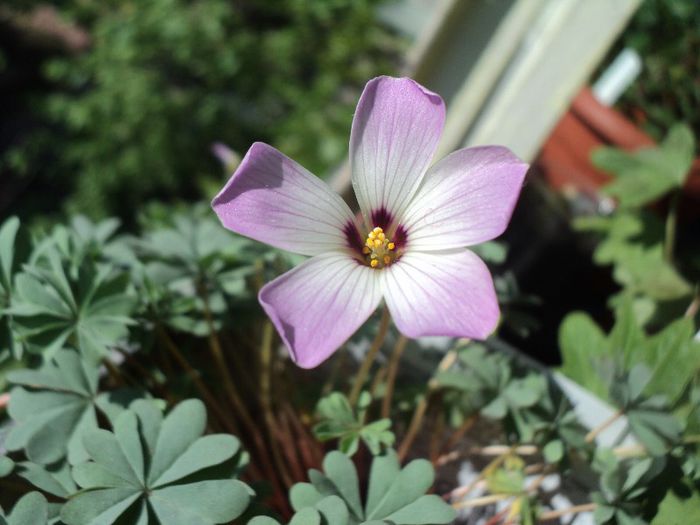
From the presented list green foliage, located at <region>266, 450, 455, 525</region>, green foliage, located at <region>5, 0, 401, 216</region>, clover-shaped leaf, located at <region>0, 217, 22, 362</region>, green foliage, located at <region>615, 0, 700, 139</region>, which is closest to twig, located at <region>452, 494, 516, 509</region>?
green foliage, located at <region>266, 450, 455, 525</region>

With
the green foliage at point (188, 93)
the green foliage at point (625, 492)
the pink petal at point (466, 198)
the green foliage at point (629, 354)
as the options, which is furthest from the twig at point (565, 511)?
the green foliage at point (188, 93)

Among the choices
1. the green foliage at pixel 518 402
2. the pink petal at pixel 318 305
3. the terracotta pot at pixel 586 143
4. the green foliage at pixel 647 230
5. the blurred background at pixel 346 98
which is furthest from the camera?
the terracotta pot at pixel 586 143

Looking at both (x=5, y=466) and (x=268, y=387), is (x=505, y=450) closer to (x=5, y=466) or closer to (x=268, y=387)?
(x=268, y=387)

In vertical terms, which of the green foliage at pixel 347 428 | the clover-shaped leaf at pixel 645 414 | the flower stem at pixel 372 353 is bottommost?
the green foliage at pixel 347 428

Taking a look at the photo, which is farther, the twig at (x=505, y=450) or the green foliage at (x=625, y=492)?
the twig at (x=505, y=450)

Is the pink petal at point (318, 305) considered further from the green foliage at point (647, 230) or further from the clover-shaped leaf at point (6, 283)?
the green foliage at point (647, 230)

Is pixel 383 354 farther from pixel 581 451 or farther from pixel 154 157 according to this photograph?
pixel 154 157

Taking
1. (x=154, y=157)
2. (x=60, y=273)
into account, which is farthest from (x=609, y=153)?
(x=154, y=157)

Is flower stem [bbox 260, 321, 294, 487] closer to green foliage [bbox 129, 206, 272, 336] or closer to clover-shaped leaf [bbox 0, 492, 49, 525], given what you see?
green foliage [bbox 129, 206, 272, 336]
